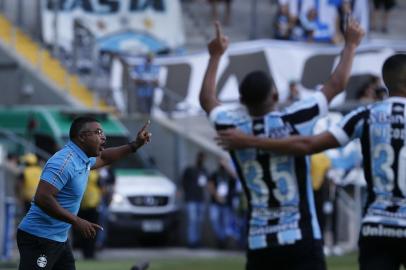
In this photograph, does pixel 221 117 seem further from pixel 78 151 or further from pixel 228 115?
pixel 78 151

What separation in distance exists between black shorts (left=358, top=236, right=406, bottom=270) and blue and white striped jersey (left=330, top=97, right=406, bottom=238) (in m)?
0.04

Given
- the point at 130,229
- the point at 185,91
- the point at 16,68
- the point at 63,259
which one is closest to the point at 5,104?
the point at 16,68

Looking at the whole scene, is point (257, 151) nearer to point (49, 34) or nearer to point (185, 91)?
point (185, 91)

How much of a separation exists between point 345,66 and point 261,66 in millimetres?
19270

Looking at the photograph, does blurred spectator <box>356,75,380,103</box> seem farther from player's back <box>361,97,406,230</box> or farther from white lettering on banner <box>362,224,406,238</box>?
white lettering on banner <box>362,224,406,238</box>

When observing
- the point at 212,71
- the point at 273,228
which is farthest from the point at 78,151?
the point at 273,228

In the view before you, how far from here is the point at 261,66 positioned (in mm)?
27891

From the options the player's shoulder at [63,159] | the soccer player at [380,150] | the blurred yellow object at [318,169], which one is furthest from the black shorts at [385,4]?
the soccer player at [380,150]

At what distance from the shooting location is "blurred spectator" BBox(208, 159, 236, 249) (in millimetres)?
24984

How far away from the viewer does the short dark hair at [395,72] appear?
8.47 metres

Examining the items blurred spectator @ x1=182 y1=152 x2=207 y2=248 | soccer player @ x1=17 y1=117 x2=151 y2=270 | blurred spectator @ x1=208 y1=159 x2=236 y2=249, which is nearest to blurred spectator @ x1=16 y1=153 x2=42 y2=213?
blurred spectator @ x1=182 y1=152 x2=207 y2=248

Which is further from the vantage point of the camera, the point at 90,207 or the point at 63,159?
the point at 90,207

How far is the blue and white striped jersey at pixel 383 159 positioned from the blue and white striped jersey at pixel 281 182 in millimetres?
272

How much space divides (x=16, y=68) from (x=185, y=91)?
13.2ft
